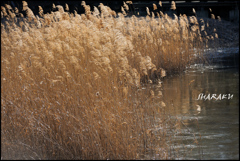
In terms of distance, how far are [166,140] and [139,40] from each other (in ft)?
15.7

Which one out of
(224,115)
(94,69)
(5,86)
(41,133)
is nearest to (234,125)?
(224,115)

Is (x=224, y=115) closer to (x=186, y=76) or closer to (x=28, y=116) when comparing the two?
(x=28, y=116)

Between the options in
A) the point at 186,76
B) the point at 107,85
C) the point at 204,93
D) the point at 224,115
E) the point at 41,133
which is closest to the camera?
the point at 41,133

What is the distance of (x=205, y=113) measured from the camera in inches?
222

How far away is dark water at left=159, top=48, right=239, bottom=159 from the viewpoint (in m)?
4.28

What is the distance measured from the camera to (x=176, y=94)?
7035 millimetres

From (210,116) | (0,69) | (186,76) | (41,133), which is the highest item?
(0,69)

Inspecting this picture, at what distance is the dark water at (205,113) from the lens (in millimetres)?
4277

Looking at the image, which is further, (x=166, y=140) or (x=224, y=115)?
(x=224, y=115)

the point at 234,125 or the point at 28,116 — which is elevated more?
the point at 28,116

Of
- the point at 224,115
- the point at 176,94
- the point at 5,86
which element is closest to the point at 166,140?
the point at 224,115

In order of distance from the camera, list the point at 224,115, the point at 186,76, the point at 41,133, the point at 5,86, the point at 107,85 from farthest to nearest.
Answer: the point at 186,76
the point at 224,115
the point at 5,86
the point at 107,85
the point at 41,133

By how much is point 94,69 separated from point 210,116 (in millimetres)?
1623

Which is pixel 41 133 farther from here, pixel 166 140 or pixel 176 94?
pixel 176 94
